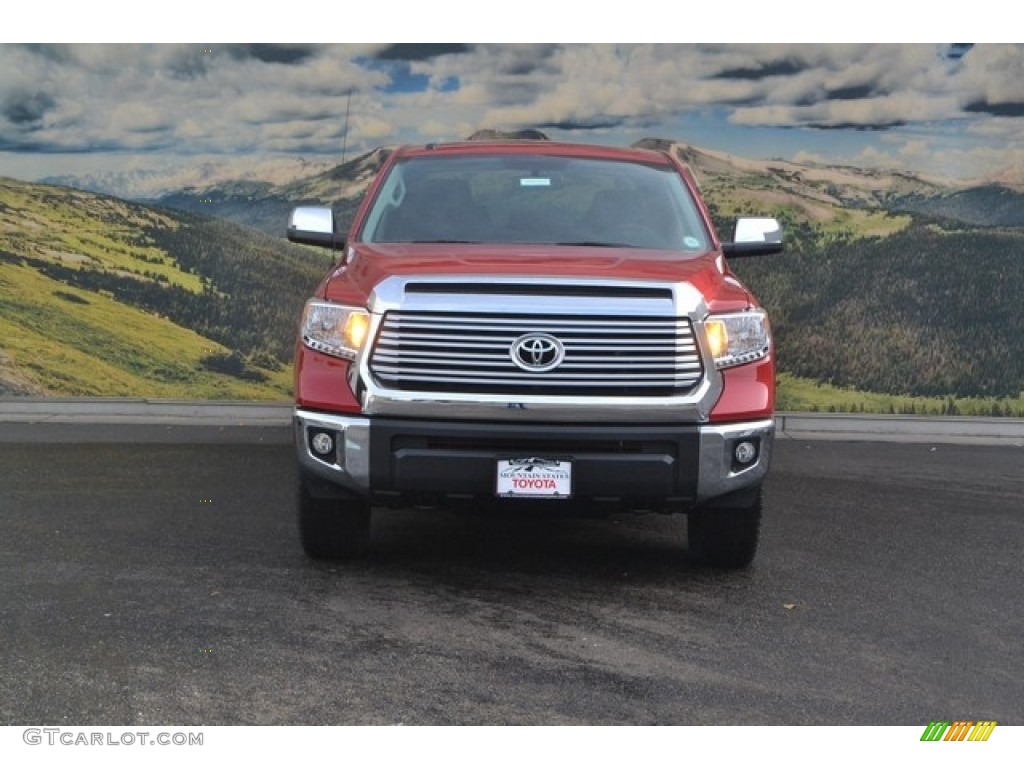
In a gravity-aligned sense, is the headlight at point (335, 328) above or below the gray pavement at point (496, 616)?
above

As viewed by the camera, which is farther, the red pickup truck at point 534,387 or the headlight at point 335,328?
the headlight at point 335,328

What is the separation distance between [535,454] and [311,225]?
6.90ft

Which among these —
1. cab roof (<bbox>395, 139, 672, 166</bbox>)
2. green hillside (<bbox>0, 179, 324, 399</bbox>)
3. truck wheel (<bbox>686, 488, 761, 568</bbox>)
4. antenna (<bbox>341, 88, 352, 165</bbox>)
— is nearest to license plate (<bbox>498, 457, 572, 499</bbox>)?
truck wheel (<bbox>686, 488, 761, 568</bbox>)

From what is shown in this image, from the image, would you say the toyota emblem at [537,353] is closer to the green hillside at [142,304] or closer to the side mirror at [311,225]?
the side mirror at [311,225]

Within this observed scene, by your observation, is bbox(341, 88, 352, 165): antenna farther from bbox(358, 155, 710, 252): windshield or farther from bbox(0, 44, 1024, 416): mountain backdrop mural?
bbox(358, 155, 710, 252): windshield

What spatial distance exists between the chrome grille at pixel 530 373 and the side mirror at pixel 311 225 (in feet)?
4.85

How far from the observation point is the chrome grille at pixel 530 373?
5.95 meters

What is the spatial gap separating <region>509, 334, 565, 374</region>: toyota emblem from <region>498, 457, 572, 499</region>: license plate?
15.2 inches

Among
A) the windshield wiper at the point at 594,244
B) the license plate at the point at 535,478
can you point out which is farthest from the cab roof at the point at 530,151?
the license plate at the point at 535,478

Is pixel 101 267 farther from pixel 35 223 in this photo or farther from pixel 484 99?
pixel 484 99

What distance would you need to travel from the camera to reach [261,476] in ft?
31.2
